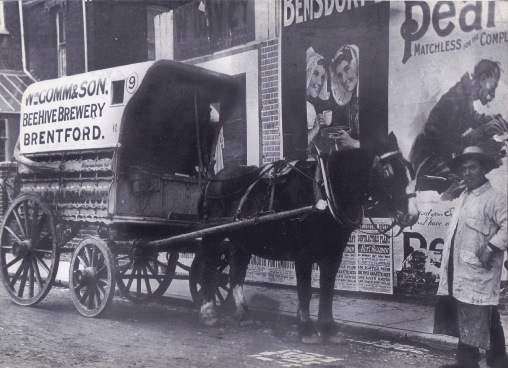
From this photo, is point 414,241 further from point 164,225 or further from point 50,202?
point 50,202

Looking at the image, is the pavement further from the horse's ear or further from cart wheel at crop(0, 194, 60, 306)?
the horse's ear

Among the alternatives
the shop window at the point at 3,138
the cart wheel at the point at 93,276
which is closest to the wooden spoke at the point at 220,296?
the cart wheel at the point at 93,276

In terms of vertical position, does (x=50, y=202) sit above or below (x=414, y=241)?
above

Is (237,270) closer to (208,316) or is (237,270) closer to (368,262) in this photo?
(208,316)

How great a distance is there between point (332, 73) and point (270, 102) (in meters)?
1.19

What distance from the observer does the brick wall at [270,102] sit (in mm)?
9461

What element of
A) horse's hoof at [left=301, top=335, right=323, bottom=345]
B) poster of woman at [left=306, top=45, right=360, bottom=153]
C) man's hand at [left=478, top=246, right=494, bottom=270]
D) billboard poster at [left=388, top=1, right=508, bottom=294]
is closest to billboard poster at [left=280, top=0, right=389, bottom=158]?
poster of woman at [left=306, top=45, right=360, bottom=153]

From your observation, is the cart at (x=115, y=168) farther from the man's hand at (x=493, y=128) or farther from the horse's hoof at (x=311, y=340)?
the man's hand at (x=493, y=128)

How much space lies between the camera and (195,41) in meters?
10.6

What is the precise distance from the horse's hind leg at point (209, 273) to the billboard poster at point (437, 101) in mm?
2286

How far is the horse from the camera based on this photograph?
6.18m

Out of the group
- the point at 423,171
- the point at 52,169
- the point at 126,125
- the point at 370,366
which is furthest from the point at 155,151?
the point at 370,366

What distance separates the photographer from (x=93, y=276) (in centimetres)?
740

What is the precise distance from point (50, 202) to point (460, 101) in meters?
5.24
